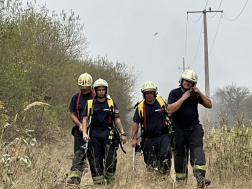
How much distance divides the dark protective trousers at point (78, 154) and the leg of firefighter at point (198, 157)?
1.74 metres

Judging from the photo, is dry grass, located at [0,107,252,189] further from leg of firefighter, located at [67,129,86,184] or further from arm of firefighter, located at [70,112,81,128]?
arm of firefighter, located at [70,112,81,128]

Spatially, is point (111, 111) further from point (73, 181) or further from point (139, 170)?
point (73, 181)

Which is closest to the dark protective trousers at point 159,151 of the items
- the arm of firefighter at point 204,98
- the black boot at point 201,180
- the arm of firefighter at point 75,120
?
the black boot at point 201,180

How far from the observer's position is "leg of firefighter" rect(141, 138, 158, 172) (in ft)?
19.1

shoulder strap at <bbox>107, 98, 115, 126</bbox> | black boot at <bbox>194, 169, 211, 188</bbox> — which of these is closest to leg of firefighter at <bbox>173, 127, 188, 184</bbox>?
black boot at <bbox>194, 169, 211, 188</bbox>

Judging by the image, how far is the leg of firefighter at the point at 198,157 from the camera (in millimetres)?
4992

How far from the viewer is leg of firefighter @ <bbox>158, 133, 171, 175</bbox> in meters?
5.80

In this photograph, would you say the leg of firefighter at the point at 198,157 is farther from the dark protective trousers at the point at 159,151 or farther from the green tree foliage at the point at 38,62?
the green tree foliage at the point at 38,62

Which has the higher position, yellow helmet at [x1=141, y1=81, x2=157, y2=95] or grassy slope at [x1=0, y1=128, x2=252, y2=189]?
yellow helmet at [x1=141, y1=81, x2=157, y2=95]

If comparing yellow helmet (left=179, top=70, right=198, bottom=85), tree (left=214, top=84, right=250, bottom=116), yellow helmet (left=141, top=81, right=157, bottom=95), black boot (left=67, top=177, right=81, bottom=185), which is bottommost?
black boot (left=67, top=177, right=81, bottom=185)

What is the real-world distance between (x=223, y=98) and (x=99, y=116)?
56.7 metres

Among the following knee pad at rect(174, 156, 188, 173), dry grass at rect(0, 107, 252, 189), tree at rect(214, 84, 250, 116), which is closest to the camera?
dry grass at rect(0, 107, 252, 189)

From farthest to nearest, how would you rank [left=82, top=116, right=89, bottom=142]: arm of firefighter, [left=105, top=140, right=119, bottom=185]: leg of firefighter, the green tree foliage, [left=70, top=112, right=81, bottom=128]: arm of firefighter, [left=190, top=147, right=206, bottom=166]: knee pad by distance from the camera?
the green tree foliage, [left=70, top=112, right=81, bottom=128]: arm of firefighter, [left=105, top=140, right=119, bottom=185]: leg of firefighter, [left=82, top=116, right=89, bottom=142]: arm of firefighter, [left=190, top=147, right=206, bottom=166]: knee pad

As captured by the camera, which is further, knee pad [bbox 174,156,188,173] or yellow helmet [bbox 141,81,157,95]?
yellow helmet [bbox 141,81,157,95]
